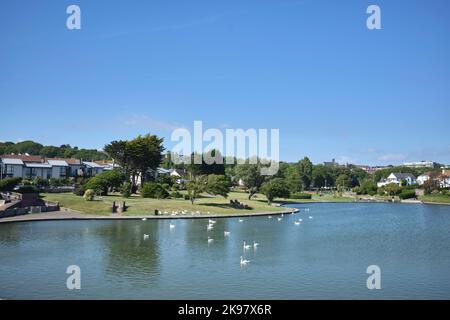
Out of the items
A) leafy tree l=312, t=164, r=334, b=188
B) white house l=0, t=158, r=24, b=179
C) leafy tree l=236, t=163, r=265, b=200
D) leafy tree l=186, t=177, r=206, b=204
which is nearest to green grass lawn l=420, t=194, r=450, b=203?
leafy tree l=312, t=164, r=334, b=188

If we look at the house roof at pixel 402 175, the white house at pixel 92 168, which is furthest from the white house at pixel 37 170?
the house roof at pixel 402 175

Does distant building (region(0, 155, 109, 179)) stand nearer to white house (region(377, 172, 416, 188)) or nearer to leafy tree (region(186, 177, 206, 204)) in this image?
leafy tree (region(186, 177, 206, 204))

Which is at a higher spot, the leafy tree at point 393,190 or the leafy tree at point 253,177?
the leafy tree at point 253,177

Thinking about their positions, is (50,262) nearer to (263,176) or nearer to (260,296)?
(260,296)

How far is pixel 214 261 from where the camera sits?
3356 centimetres

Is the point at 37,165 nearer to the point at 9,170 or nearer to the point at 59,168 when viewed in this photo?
the point at 59,168

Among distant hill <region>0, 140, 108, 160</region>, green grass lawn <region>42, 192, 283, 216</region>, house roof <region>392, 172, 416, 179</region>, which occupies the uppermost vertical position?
distant hill <region>0, 140, 108, 160</region>

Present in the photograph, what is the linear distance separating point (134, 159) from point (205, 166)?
2160 centimetres

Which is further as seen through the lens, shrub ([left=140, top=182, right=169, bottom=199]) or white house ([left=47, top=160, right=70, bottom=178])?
white house ([left=47, top=160, right=70, bottom=178])

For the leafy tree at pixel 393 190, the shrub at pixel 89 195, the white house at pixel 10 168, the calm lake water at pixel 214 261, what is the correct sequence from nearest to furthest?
the calm lake water at pixel 214 261, the shrub at pixel 89 195, the white house at pixel 10 168, the leafy tree at pixel 393 190

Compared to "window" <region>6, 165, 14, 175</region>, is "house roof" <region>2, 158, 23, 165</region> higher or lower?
higher

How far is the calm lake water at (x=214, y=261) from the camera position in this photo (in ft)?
83.4

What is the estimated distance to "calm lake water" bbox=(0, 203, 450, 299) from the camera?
25.4m

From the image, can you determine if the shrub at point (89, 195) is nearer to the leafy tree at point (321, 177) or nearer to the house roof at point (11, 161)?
the house roof at point (11, 161)
